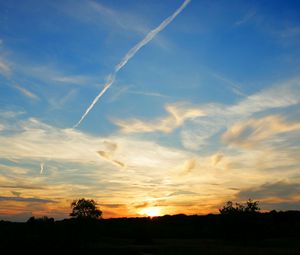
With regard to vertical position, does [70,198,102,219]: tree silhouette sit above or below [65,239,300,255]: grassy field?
above

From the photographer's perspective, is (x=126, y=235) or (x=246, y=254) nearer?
(x=246, y=254)

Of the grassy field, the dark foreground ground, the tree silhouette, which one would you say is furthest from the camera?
the tree silhouette

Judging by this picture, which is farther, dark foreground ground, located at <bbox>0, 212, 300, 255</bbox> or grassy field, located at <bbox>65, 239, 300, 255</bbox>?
grassy field, located at <bbox>65, 239, 300, 255</bbox>

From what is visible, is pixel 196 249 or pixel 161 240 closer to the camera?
pixel 196 249

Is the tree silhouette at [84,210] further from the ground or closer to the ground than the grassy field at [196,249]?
further from the ground

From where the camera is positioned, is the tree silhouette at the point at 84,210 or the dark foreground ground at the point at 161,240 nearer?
the dark foreground ground at the point at 161,240

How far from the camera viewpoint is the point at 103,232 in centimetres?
13412

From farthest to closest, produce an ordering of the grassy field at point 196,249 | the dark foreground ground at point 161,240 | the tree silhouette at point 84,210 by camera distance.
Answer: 1. the tree silhouette at point 84,210
2. the grassy field at point 196,249
3. the dark foreground ground at point 161,240

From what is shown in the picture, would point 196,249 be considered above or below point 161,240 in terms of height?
below

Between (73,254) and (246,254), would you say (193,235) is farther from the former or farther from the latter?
(73,254)

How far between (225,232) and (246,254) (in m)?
41.1

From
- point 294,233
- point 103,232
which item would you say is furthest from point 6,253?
point 294,233

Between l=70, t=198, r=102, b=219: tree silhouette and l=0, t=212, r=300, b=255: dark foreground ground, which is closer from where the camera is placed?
l=0, t=212, r=300, b=255: dark foreground ground

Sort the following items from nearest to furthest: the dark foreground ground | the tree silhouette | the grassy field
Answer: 1. the dark foreground ground
2. the grassy field
3. the tree silhouette
